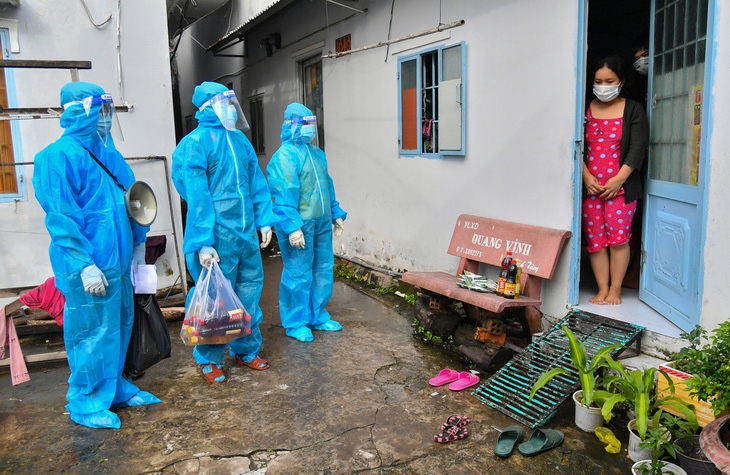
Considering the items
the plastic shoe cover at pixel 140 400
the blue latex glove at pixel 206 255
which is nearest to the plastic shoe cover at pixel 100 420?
the plastic shoe cover at pixel 140 400

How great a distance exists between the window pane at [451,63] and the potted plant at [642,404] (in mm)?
3126

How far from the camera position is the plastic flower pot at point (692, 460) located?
8.08ft

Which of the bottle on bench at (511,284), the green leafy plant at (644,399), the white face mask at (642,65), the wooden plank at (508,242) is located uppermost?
the white face mask at (642,65)

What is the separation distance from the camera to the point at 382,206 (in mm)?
6609

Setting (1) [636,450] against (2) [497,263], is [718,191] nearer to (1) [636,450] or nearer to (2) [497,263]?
(1) [636,450]

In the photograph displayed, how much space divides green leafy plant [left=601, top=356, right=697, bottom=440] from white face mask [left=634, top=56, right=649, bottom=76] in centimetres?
238

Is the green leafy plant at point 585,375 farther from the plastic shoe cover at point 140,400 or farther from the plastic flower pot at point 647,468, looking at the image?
the plastic shoe cover at point 140,400

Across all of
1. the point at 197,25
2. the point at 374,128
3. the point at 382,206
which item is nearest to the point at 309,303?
the point at 382,206

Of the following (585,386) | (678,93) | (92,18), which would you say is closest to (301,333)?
(585,386)

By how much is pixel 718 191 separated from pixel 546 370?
56.7 inches

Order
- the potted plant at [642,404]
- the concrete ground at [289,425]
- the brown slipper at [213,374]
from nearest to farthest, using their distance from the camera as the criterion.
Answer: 1. the potted plant at [642,404]
2. the concrete ground at [289,425]
3. the brown slipper at [213,374]

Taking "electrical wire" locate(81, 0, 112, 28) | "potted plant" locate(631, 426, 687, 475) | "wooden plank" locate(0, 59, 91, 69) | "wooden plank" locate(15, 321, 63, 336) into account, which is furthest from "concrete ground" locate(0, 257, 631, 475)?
"electrical wire" locate(81, 0, 112, 28)

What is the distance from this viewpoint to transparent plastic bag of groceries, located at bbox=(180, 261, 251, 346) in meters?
3.61

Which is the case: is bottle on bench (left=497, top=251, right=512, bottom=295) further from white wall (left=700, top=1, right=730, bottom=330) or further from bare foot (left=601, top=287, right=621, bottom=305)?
white wall (left=700, top=1, right=730, bottom=330)
